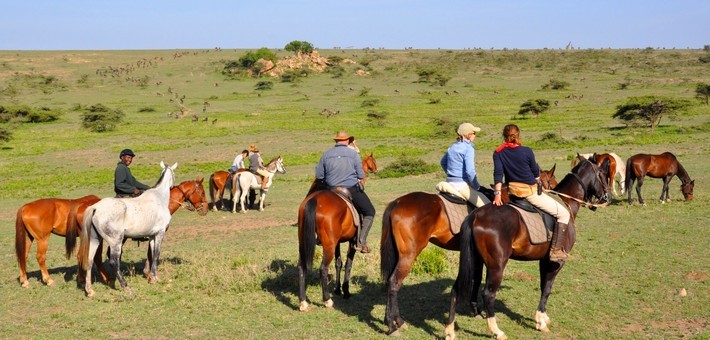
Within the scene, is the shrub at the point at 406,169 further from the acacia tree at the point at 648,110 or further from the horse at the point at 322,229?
the acacia tree at the point at 648,110

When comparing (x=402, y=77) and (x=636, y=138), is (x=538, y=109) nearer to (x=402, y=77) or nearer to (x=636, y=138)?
(x=636, y=138)

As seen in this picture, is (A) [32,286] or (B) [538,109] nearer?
(A) [32,286]

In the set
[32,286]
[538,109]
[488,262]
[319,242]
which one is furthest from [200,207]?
[538,109]

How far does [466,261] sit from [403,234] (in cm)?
86

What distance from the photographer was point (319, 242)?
359 inches

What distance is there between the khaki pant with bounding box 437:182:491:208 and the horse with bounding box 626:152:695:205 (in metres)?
10.6

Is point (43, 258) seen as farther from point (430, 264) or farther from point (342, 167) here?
point (430, 264)

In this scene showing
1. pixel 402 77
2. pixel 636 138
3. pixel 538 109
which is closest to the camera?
pixel 636 138

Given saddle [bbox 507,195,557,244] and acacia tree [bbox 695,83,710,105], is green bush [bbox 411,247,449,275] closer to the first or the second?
saddle [bbox 507,195,557,244]

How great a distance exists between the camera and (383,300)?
9289mm

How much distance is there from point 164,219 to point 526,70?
261ft

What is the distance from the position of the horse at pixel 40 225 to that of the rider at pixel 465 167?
6245 millimetres

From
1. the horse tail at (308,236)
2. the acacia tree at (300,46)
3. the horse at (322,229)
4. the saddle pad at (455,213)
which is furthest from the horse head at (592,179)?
the acacia tree at (300,46)

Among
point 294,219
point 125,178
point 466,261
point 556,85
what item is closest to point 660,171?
point 294,219
